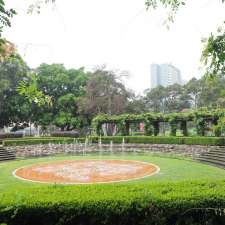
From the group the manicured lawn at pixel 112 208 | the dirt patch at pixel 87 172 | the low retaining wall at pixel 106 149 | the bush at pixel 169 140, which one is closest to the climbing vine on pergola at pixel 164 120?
the bush at pixel 169 140

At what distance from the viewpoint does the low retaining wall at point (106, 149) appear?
24.2 metres

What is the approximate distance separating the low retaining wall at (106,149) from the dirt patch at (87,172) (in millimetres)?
6947

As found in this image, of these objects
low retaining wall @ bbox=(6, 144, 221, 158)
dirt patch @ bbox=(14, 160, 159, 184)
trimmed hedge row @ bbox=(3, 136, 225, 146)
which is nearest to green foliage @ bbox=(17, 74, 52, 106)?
dirt patch @ bbox=(14, 160, 159, 184)

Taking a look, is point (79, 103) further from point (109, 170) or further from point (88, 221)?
point (88, 221)

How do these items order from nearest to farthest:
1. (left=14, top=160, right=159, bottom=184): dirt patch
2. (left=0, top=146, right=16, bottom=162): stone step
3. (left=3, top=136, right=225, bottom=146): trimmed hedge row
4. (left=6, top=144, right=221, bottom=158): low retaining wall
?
(left=14, top=160, right=159, bottom=184): dirt patch < (left=0, top=146, right=16, bottom=162): stone step < (left=3, top=136, right=225, bottom=146): trimmed hedge row < (left=6, top=144, right=221, bottom=158): low retaining wall

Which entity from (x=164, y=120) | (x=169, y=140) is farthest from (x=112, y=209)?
(x=164, y=120)

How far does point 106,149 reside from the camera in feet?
93.8

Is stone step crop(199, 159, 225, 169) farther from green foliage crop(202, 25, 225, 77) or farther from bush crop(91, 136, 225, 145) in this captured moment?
green foliage crop(202, 25, 225, 77)

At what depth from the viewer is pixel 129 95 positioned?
39.2 meters

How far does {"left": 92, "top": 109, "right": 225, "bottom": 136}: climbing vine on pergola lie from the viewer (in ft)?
89.0

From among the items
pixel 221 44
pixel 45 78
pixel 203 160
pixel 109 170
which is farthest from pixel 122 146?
pixel 221 44

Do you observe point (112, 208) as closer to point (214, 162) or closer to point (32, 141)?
point (214, 162)

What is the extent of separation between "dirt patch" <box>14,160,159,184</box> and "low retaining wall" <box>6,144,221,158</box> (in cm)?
695

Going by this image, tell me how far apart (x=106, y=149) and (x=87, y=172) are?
1275cm
